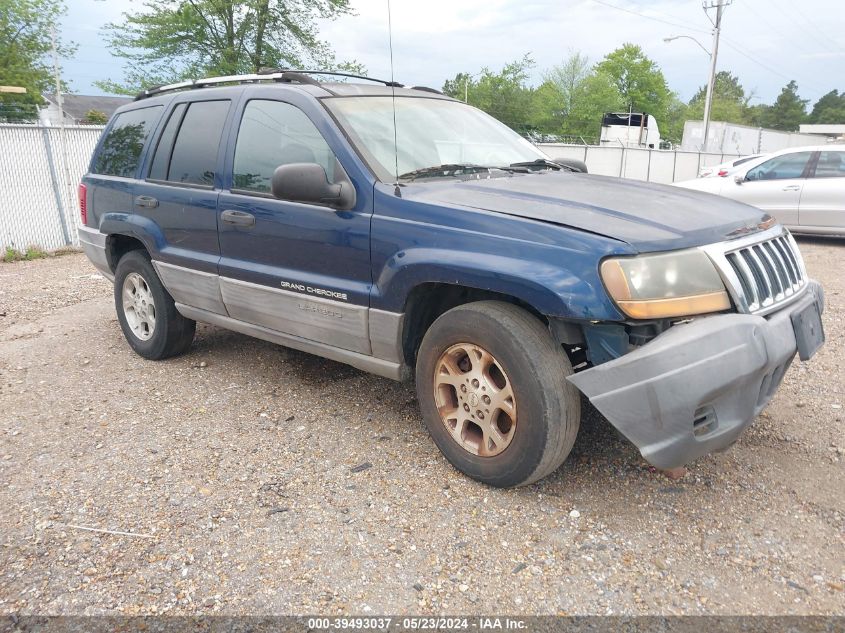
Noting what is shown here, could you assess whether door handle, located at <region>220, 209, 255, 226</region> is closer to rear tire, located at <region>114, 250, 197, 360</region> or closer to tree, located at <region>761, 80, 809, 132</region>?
rear tire, located at <region>114, 250, 197, 360</region>

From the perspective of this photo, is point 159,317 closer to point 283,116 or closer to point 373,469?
point 283,116

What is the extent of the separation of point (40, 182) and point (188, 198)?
7.97m

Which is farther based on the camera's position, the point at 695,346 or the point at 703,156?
the point at 703,156

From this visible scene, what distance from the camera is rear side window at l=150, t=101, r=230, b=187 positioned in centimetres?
404

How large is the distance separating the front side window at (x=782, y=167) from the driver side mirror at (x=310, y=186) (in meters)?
8.87

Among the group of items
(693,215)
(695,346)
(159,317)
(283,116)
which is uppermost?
(283,116)

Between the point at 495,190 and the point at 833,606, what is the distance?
2.13 meters

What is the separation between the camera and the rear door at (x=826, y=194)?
911 cm

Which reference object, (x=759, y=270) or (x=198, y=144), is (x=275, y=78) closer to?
(x=198, y=144)

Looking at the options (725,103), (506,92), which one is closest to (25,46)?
(506,92)

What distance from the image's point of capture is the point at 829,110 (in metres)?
98.1

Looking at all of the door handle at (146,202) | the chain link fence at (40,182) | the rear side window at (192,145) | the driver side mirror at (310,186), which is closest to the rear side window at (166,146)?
the rear side window at (192,145)

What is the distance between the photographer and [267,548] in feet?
8.49

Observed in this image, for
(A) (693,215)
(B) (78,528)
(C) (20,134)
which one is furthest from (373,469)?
(C) (20,134)
